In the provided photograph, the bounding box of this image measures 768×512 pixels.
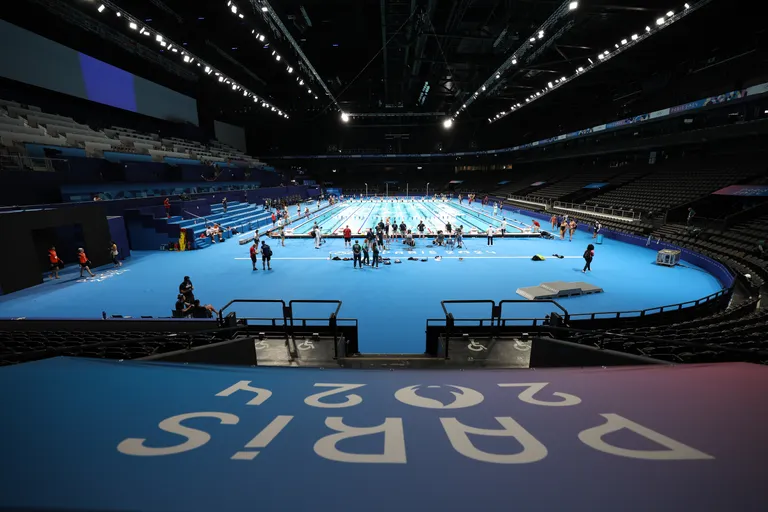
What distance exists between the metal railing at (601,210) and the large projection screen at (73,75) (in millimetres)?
41958

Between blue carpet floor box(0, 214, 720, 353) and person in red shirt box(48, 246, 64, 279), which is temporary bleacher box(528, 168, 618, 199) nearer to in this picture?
Result: blue carpet floor box(0, 214, 720, 353)

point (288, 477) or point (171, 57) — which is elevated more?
point (171, 57)

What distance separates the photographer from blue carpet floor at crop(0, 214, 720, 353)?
9984mm

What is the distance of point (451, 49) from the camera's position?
2484cm

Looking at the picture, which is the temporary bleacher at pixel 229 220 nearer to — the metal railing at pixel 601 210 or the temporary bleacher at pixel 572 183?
the metal railing at pixel 601 210

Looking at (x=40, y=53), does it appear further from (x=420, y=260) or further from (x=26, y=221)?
(x=420, y=260)

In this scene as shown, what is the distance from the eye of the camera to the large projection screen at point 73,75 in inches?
807

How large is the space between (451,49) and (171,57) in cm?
2629

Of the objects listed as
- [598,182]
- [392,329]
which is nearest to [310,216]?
[392,329]

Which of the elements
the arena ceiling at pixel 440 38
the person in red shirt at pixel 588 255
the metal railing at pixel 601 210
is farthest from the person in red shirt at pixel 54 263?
the metal railing at pixel 601 210

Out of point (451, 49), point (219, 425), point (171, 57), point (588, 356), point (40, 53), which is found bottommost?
point (588, 356)

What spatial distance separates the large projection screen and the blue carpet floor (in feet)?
53.9

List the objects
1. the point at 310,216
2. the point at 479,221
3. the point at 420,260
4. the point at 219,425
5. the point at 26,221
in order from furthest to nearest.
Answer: the point at 310,216
the point at 479,221
the point at 420,260
the point at 26,221
the point at 219,425

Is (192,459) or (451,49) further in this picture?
(451,49)
